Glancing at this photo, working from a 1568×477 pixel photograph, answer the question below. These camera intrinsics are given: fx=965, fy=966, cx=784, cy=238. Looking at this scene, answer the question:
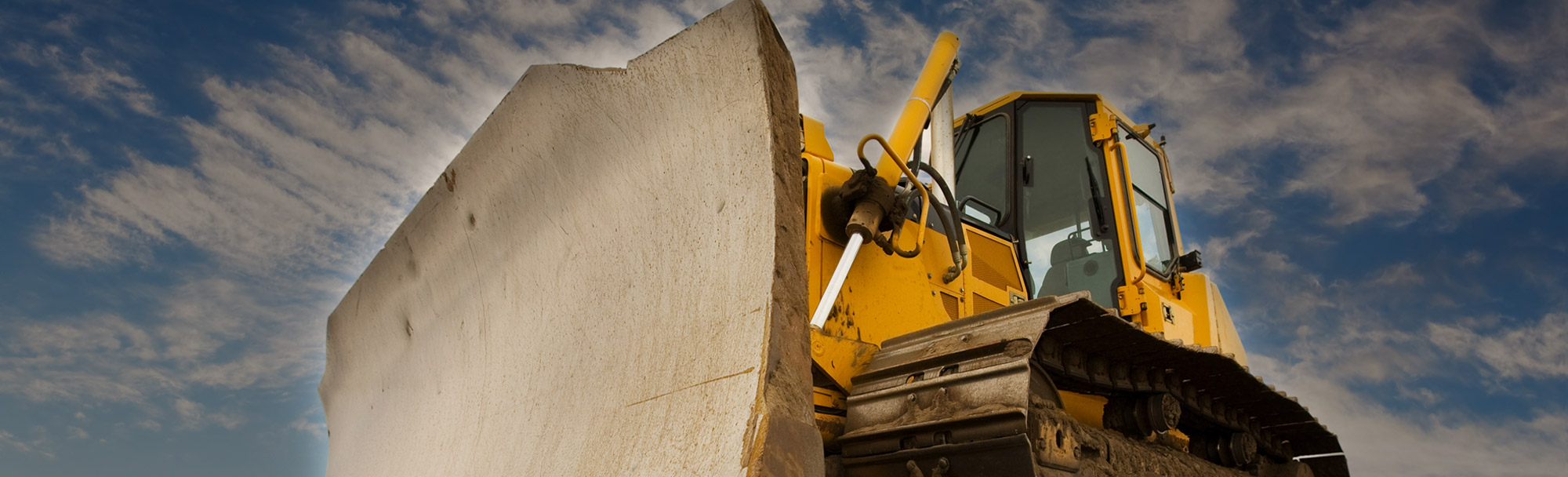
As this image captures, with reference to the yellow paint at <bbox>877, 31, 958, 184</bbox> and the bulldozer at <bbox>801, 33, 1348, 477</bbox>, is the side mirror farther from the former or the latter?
the yellow paint at <bbox>877, 31, 958, 184</bbox>

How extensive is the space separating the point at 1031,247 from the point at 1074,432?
1.88 m

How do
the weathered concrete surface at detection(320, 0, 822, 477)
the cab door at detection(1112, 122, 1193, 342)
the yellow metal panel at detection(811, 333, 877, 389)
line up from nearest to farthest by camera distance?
the weathered concrete surface at detection(320, 0, 822, 477) → the yellow metal panel at detection(811, 333, 877, 389) → the cab door at detection(1112, 122, 1193, 342)

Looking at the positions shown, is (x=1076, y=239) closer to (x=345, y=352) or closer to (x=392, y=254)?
(x=392, y=254)

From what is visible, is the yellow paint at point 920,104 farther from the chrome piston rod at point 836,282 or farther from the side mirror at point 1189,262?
the side mirror at point 1189,262

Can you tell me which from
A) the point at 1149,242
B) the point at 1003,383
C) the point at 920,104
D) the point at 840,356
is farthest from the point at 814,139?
the point at 1149,242

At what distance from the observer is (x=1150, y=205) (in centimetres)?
420

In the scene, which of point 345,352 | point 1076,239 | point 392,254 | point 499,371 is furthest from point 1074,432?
point 345,352

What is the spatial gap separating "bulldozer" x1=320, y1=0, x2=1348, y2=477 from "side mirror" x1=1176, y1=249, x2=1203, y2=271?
1.33ft

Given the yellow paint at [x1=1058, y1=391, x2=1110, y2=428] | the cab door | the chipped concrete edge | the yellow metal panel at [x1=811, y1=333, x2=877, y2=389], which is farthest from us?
the cab door

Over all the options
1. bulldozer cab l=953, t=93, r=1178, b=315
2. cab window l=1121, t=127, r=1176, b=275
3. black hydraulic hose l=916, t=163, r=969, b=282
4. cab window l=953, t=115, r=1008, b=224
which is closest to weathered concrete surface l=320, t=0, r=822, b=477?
black hydraulic hose l=916, t=163, r=969, b=282

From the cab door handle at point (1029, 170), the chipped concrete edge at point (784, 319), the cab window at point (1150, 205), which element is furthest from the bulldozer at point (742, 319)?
the cab door handle at point (1029, 170)

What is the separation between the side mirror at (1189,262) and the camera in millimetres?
4062

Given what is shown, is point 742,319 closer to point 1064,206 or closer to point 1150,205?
point 1064,206

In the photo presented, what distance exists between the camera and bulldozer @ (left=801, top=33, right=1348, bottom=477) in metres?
2.03
